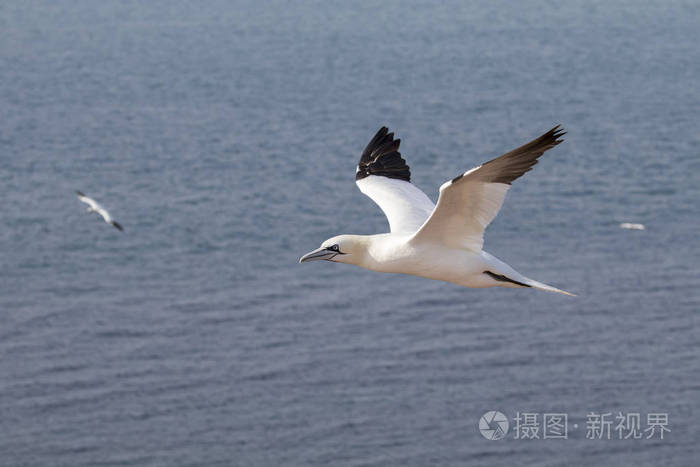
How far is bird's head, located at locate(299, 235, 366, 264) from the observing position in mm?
14289

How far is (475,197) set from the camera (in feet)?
43.4

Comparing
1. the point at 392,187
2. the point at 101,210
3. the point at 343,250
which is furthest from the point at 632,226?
the point at 343,250

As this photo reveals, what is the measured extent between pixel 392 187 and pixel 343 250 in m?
3.70

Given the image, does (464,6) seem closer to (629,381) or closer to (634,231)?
(634,231)

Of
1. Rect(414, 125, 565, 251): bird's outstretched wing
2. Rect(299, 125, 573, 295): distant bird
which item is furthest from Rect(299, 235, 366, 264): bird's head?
Rect(414, 125, 565, 251): bird's outstretched wing

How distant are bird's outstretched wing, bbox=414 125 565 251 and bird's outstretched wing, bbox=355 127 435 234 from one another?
6.41 feet

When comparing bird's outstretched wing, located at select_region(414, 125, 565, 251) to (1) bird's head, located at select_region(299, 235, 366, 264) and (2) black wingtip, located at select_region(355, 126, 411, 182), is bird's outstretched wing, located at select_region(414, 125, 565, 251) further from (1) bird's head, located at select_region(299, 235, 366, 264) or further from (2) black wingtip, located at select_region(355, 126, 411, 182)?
(2) black wingtip, located at select_region(355, 126, 411, 182)

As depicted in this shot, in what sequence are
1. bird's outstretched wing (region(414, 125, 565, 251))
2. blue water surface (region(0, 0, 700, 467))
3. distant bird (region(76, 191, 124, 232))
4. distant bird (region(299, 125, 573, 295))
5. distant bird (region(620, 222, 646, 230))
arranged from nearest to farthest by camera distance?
1. bird's outstretched wing (region(414, 125, 565, 251))
2. distant bird (region(299, 125, 573, 295))
3. blue water surface (region(0, 0, 700, 467))
4. distant bird (region(76, 191, 124, 232))
5. distant bird (region(620, 222, 646, 230))

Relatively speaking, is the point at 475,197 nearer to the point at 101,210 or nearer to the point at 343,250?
the point at 343,250

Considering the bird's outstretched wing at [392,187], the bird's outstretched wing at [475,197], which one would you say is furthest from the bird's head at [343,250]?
the bird's outstretched wing at [392,187]

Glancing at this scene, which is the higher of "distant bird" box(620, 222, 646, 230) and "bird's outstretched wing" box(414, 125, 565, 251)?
"bird's outstretched wing" box(414, 125, 565, 251)

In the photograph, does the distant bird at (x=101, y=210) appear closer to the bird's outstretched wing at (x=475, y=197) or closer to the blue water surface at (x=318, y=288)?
the blue water surface at (x=318, y=288)

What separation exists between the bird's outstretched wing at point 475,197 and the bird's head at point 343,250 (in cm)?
86

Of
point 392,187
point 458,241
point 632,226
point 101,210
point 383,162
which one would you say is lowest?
point 101,210
